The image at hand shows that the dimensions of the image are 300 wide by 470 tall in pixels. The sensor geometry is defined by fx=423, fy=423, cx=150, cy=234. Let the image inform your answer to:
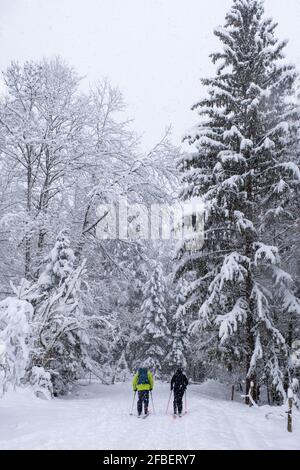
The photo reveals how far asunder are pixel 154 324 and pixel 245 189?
2142 centimetres

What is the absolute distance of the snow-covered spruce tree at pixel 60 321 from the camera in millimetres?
14336

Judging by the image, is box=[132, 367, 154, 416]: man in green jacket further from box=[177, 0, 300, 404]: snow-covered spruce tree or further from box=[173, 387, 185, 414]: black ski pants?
box=[177, 0, 300, 404]: snow-covered spruce tree

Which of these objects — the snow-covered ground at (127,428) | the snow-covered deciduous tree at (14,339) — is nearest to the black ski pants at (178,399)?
the snow-covered ground at (127,428)

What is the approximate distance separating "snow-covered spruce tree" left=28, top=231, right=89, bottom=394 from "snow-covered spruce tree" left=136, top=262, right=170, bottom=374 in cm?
1620

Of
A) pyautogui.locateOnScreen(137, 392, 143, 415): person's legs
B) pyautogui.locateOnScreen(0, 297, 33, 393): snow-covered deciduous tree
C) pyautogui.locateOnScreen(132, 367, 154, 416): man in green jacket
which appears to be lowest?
pyautogui.locateOnScreen(137, 392, 143, 415): person's legs

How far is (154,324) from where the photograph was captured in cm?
3450

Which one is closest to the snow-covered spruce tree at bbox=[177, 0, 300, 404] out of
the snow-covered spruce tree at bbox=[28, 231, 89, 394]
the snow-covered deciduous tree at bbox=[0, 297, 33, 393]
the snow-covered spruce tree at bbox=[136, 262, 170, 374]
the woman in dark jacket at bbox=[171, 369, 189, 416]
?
the woman in dark jacket at bbox=[171, 369, 189, 416]

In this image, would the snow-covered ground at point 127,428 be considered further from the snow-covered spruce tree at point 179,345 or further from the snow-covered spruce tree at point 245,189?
the snow-covered spruce tree at point 179,345

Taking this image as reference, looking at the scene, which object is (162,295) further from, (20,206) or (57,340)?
(57,340)

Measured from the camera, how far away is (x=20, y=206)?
20094 mm

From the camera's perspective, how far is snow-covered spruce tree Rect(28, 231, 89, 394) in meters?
14.3

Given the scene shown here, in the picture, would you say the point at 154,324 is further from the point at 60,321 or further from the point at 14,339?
the point at 14,339

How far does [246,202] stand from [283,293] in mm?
3368

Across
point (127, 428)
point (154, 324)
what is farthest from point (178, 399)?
point (154, 324)
